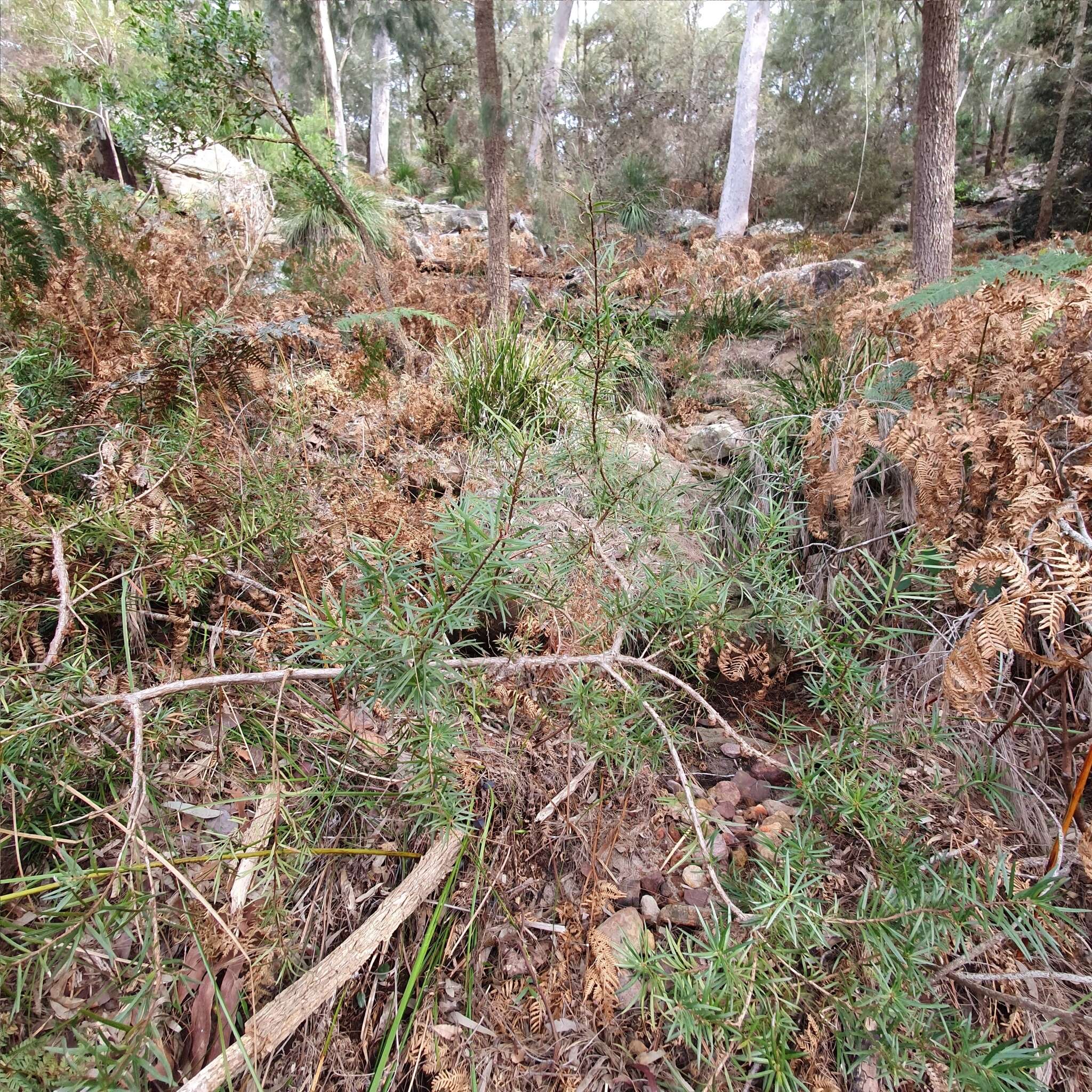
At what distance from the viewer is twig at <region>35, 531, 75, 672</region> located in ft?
4.25

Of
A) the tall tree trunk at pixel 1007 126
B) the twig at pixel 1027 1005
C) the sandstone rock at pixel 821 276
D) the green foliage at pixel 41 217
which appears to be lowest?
the twig at pixel 1027 1005

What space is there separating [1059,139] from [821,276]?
18.9 feet

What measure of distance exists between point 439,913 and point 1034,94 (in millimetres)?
15154

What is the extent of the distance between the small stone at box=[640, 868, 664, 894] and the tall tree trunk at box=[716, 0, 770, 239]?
11.7 m

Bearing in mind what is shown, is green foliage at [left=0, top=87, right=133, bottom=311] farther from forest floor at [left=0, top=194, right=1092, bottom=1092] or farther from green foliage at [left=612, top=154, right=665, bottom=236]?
green foliage at [left=612, top=154, right=665, bottom=236]

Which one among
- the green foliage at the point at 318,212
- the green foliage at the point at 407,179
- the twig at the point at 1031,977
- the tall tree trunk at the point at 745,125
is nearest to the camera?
the twig at the point at 1031,977

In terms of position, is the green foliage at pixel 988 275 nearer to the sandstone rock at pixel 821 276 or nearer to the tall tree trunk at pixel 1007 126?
the sandstone rock at pixel 821 276

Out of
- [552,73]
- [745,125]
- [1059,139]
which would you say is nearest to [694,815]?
[1059,139]

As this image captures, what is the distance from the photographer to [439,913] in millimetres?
1419

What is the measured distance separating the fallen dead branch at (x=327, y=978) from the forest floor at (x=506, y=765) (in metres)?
0.02

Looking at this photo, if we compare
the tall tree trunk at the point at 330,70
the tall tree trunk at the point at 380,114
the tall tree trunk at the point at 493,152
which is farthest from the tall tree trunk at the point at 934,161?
the tall tree trunk at the point at 380,114

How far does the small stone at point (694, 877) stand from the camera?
164 cm

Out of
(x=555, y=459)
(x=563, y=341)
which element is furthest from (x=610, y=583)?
(x=563, y=341)

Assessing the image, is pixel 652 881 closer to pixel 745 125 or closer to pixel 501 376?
pixel 501 376
